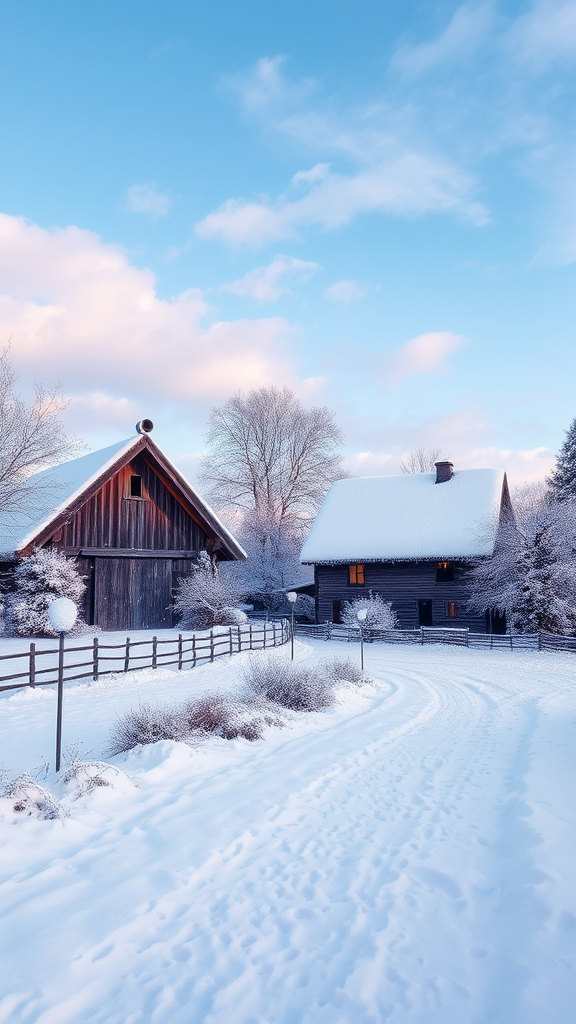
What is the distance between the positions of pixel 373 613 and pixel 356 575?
328 centimetres

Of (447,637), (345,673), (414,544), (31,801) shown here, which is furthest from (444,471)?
(31,801)

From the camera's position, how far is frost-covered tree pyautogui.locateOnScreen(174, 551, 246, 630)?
83.3 ft

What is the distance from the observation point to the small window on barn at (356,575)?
3359 centimetres

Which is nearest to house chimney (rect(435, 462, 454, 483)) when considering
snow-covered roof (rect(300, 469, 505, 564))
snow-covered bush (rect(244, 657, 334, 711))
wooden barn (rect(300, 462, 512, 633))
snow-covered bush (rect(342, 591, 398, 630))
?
wooden barn (rect(300, 462, 512, 633))

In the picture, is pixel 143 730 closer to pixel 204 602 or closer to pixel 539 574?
pixel 204 602

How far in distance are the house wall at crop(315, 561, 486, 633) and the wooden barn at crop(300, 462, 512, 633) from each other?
0.05m

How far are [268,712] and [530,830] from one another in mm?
5358

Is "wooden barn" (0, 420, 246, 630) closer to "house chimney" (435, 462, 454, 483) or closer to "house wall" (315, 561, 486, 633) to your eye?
"house wall" (315, 561, 486, 633)

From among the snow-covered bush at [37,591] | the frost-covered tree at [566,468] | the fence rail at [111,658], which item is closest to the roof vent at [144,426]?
the snow-covered bush at [37,591]

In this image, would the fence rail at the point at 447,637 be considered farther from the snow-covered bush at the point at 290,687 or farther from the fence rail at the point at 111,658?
the snow-covered bush at the point at 290,687

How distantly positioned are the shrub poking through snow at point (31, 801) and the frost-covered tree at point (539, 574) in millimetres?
24540

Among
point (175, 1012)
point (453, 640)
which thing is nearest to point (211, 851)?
point (175, 1012)

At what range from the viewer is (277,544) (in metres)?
43.4

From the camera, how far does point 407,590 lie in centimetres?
3212
